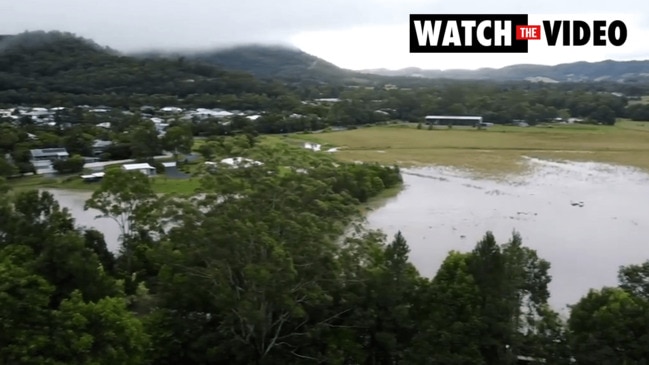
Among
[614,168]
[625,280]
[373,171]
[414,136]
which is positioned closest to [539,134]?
[414,136]

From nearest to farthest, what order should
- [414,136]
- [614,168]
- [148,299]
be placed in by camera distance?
[148,299] → [614,168] → [414,136]

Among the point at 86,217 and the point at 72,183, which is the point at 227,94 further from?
the point at 86,217

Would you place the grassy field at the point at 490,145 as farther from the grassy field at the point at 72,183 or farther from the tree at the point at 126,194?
the tree at the point at 126,194

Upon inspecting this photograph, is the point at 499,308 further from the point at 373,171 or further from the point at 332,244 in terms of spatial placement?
the point at 373,171

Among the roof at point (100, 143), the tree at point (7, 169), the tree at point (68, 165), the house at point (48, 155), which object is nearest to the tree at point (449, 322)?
the tree at point (7, 169)

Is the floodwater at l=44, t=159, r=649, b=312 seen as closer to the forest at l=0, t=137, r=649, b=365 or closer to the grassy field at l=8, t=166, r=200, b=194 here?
the grassy field at l=8, t=166, r=200, b=194

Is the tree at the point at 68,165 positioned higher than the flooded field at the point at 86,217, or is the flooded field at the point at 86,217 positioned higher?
Answer: the tree at the point at 68,165
